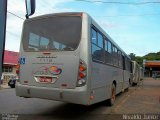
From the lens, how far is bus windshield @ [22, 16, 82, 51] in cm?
822

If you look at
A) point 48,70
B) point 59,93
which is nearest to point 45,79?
point 48,70

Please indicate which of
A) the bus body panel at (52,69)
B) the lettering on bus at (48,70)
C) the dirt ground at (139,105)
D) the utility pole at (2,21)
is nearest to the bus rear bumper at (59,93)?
the bus body panel at (52,69)

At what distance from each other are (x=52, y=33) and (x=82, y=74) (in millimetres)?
1620

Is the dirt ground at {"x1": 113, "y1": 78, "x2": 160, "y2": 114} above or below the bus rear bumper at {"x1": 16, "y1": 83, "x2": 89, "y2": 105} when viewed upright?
below

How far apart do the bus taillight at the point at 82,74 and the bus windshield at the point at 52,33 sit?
552 millimetres

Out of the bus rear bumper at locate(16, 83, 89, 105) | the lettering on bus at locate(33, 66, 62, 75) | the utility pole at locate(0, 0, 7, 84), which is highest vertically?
the utility pole at locate(0, 0, 7, 84)

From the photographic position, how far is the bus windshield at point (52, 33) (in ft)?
27.0

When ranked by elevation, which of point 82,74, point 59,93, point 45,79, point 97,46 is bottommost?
point 59,93

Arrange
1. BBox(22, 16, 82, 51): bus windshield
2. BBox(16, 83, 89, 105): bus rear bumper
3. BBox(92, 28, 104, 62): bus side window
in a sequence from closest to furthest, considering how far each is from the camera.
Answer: BBox(16, 83, 89, 105): bus rear bumper
BBox(22, 16, 82, 51): bus windshield
BBox(92, 28, 104, 62): bus side window

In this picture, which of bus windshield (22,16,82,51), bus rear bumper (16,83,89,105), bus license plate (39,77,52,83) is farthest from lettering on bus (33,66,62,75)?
bus windshield (22,16,82,51)

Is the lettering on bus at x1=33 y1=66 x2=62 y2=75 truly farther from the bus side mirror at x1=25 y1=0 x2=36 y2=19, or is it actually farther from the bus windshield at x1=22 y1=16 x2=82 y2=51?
the bus side mirror at x1=25 y1=0 x2=36 y2=19

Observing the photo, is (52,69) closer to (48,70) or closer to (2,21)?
(48,70)

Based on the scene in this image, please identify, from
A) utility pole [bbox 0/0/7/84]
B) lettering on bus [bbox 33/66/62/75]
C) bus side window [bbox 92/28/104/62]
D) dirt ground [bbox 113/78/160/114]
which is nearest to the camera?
utility pole [bbox 0/0/7/84]

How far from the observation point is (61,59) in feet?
26.6
